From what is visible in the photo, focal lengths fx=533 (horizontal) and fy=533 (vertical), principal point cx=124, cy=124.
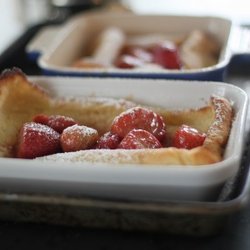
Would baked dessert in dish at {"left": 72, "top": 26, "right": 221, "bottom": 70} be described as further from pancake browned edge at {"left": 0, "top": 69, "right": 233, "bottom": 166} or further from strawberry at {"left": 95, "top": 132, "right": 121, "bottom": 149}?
strawberry at {"left": 95, "top": 132, "right": 121, "bottom": 149}

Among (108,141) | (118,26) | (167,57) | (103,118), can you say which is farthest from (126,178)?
(118,26)

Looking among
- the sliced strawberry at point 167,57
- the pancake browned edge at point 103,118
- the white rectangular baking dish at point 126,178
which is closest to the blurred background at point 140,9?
the sliced strawberry at point 167,57

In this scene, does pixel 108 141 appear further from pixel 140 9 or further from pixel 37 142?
pixel 140 9

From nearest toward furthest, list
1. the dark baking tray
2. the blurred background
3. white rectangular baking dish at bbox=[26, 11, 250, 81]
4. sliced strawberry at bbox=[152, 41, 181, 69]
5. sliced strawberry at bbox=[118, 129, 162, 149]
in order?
1. the dark baking tray
2. sliced strawberry at bbox=[118, 129, 162, 149]
3. white rectangular baking dish at bbox=[26, 11, 250, 81]
4. sliced strawberry at bbox=[152, 41, 181, 69]
5. the blurred background

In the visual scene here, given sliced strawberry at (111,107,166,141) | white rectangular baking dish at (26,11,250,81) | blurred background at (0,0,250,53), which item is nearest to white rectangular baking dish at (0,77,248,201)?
sliced strawberry at (111,107,166,141)

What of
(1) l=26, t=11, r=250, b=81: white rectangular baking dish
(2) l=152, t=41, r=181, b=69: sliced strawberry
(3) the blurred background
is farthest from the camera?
(3) the blurred background
